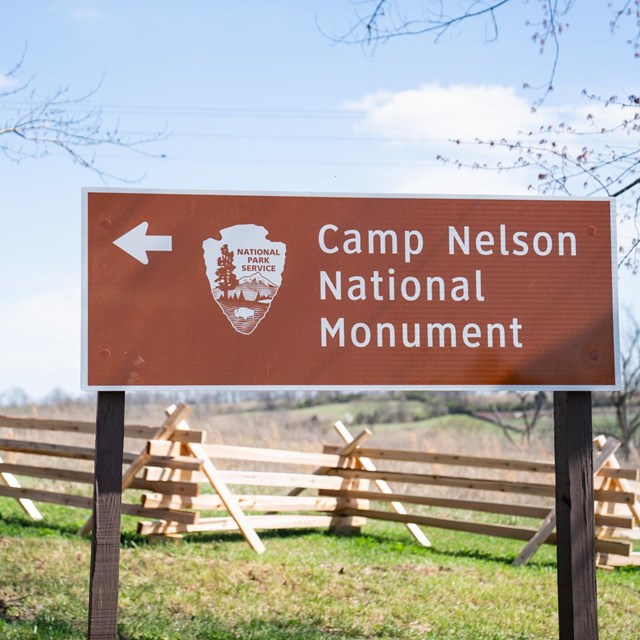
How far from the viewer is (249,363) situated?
13.5 ft

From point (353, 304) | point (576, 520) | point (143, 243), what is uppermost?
point (143, 243)

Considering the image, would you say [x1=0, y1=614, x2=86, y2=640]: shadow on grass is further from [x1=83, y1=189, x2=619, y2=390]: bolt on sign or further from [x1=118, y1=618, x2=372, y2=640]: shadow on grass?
[x1=83, y1=189, x2=619, y2=390]: bolt on sign

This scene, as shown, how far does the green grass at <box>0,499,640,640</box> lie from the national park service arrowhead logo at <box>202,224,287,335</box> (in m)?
2.94

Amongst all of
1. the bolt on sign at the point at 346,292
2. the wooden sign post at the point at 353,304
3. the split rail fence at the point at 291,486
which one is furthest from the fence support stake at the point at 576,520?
the split rail fence at the point at 291,486

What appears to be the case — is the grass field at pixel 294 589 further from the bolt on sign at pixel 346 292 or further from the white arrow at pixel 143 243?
the white arrow at pixel 143 243

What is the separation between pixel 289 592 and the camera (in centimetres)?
733

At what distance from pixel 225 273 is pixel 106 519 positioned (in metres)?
1.25

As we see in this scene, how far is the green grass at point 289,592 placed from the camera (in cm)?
Answer: 640

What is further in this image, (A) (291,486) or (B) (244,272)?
(A) (291,486)

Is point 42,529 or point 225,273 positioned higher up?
point 225,273

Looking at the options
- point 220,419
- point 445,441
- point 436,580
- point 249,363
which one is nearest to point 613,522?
point 436,580

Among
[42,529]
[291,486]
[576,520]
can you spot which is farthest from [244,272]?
[291,486]

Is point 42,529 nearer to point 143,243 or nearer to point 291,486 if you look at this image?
point 291,486

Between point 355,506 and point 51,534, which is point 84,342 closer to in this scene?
point 51,534
